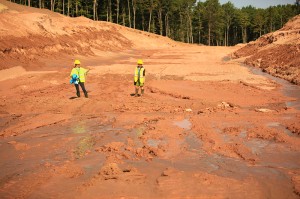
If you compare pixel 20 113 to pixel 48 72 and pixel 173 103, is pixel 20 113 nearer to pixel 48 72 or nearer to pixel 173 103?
pixel 173 103

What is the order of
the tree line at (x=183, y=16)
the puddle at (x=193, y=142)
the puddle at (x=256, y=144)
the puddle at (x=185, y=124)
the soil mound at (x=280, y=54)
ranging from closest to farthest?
1. the puddle at (x=256, y=144)
2. the puddle at (x=193, y=142)
3. the puddle at (x=185, y=124)
4. the soil mound at (x=280, y=54)
5. the tree line at (x=183, y=16)

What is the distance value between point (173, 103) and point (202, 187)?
22.2ft

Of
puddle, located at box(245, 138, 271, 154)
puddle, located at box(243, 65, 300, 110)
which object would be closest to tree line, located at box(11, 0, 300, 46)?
puddle, located at box(243, 65, 300, 110)

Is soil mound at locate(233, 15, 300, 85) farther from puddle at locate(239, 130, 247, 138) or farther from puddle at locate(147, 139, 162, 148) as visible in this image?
puddle at locate(147, 139, 162, 148)

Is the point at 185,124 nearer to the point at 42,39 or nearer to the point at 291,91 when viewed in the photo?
the point at 291,91

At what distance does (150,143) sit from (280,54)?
677 inches

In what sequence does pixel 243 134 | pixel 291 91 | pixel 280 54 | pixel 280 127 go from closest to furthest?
pixel 243 134
pixel 280 127
pixel 291 91
pixel 280 54

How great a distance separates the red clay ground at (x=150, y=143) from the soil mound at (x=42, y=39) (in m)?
5.70

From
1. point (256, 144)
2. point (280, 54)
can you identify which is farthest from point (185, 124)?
point (280, 54)

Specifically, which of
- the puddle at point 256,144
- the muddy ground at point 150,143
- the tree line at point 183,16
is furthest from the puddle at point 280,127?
the tree line at point 183,16

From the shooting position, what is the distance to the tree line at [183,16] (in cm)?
6225

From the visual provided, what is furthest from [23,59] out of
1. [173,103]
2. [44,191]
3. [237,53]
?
[237,53]

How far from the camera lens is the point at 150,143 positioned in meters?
6.94

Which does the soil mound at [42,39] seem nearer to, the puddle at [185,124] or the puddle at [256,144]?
the puddle at [185,124]
